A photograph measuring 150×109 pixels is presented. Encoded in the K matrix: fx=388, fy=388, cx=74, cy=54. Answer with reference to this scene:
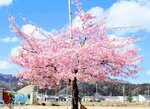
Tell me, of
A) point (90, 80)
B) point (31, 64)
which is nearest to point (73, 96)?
point (90, 80)

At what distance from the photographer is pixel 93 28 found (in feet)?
53.3

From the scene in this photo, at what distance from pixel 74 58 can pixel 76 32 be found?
1728 mm

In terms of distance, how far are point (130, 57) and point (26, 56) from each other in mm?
4244

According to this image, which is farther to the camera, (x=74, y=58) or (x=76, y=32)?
(x=76, y=32)

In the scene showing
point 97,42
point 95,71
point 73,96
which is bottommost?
point 73,96

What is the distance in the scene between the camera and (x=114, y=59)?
15.3 metres

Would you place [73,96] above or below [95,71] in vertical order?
below

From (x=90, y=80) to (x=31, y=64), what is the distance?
2.49 metres

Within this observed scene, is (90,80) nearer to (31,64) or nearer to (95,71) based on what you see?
(95,71)

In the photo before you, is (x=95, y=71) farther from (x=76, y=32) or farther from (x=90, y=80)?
(x=76, y=32)

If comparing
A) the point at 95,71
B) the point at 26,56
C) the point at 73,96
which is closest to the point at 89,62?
the point at 95,71

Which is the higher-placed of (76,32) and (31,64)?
(76,32)

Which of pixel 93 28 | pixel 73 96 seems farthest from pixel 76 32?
pixel 73 96

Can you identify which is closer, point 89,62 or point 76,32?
point 89,62
